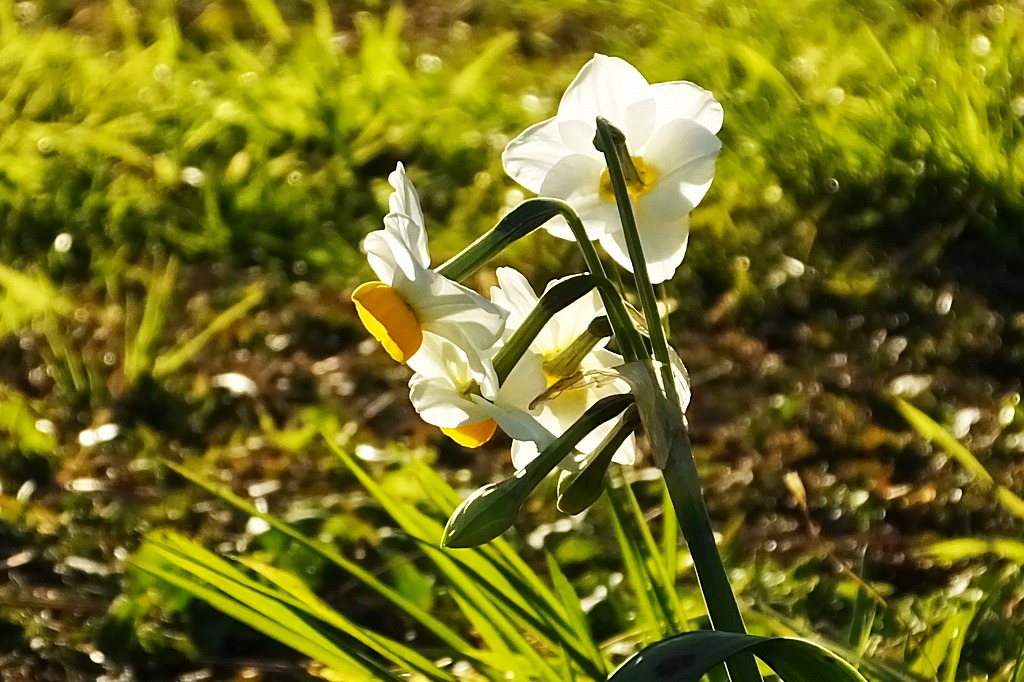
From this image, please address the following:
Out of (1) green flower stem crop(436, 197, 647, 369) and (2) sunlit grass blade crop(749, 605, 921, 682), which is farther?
(2) sunlit grass blade crop(749, 605, 921, 682)

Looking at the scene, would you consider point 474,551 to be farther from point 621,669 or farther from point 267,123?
point 267,123

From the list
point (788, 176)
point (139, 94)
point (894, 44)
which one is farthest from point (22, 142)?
point (894, 44)

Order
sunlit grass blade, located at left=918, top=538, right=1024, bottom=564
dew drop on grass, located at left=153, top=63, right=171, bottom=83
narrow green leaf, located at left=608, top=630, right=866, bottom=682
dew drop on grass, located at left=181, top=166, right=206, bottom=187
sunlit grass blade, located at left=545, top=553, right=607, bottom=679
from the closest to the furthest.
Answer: narrow green leaf, located at left=608, top=630, right=866, bottom=682 → sunlit grass blade, located at left=545, top=553, right=607, bottom=679 → sunlit grass blade, located at left=918, top=538, right=1024, bottom=564 → dew drop on grass, located at left=181, top=166, right=206, bottom=187 → dew drop on grass, located at left=153, top=63, right=171, bottom=83

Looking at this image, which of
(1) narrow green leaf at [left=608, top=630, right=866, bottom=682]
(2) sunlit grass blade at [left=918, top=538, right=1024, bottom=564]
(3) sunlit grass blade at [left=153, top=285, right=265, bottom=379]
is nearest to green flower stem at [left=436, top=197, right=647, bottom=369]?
(1) narrow green leaf at [left=608, top=630, right=866, bottom=682]

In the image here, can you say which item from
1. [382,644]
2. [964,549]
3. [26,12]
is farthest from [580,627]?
[26,12]

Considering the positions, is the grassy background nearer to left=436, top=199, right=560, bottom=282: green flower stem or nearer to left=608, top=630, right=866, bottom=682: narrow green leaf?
left=608, top=630, right=866, bottom=682: narrow green leaf

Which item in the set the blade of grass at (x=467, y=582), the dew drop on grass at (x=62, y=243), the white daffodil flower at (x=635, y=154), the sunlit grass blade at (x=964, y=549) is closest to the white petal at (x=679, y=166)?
the white daffodil flower at (x=635, y=154)

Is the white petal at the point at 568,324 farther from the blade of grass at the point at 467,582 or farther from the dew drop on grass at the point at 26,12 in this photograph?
the dew drop on grass at the point at 26,12
